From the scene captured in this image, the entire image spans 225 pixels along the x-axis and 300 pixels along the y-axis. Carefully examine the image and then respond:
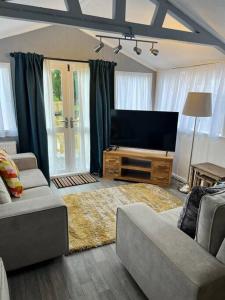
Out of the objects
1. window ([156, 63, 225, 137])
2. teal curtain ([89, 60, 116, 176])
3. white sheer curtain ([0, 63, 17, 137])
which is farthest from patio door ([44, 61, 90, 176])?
window ([156, 63, 225, 137])

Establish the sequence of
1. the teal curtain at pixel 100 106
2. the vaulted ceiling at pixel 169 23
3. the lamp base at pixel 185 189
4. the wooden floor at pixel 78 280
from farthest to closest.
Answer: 1. the teal curtain at pixel 100 106
2. the lamp base at pixel 185 189
3. the vaulted ceiling at pixel 169 23
4. the wooden floor at pixel 78 280

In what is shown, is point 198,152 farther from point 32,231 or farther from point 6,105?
point 6,105

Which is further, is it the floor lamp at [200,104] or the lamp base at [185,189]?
the lamp base at [185,189]

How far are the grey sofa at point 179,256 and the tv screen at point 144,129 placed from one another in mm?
2227

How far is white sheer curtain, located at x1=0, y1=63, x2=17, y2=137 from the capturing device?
11.2 feet

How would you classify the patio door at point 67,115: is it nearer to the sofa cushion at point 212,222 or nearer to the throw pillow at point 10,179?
the throw pillow at point 10,179

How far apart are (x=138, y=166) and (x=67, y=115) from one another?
158 cm

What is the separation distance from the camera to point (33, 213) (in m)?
1.81

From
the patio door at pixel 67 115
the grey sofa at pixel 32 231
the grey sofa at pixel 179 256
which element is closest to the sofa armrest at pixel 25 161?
the patio door at pixel 67 115

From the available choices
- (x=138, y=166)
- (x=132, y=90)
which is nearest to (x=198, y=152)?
(x=138, y=166)

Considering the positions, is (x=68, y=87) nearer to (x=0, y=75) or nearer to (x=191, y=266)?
(x=0, y=75)

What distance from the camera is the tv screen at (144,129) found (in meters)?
3.73

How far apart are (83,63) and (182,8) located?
6.31 feet

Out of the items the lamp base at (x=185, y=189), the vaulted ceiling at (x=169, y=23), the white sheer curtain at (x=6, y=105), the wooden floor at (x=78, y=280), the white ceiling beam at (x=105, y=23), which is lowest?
the wooden floor at (x=78, y=280)
